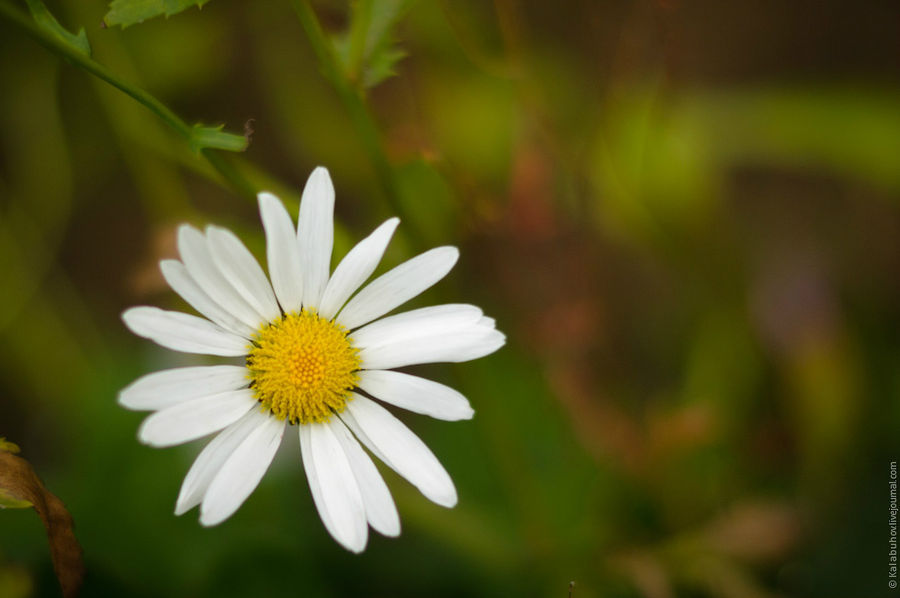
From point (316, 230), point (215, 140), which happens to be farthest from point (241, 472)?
point (215, 140)

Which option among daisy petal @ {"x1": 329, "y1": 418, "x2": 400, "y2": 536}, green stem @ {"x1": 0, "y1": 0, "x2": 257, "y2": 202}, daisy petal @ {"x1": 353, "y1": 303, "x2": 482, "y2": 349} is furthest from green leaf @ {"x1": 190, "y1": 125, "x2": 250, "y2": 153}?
daisy petal @ {"x1": 329, "y1": 418, "x2": 400, "y2": 536}

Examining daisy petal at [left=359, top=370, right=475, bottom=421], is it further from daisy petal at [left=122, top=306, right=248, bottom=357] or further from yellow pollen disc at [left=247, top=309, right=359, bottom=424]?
daisy petal at [left=122, top=306, right=248, bottom=357]

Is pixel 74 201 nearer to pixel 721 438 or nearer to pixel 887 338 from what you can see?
pixel 721 438

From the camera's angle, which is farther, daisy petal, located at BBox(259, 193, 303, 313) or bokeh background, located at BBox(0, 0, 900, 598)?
bokeh background, located at BBox(0, 0, 900, 598)

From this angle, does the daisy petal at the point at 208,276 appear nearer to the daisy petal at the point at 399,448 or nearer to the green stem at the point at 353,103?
the daisy petal at the point at 399,448

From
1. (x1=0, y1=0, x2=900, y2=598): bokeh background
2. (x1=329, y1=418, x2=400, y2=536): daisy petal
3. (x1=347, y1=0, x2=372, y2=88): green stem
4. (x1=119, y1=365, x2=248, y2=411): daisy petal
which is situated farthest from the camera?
(x1=0, y1=0, x2=900, y2=598): bokeh background

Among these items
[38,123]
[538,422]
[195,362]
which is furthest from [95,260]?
[538,422]

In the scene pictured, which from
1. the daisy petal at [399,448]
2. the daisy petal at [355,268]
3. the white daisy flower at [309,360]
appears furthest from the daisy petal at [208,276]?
the daisy petal at [399,448]
